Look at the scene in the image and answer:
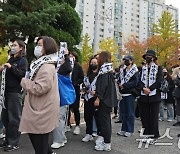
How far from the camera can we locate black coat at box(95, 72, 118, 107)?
4.73m

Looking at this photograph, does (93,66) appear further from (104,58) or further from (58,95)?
(58,95)

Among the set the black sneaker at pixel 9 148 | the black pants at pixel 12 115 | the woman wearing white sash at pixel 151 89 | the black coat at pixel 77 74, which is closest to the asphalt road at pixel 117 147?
the black sneaker at pixel 9 148

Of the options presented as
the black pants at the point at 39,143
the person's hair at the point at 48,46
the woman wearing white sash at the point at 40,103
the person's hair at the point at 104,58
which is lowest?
the black pants at the point at 39,143

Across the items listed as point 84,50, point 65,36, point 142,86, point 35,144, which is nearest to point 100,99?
point 142,86

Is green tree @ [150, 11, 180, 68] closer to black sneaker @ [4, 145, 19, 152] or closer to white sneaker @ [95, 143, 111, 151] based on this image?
white sneaker @ [95, 143, 111, 151]

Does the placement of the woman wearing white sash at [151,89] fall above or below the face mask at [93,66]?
below

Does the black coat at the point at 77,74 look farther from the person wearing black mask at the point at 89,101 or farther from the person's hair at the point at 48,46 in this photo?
the person's hair at the point at 48,46

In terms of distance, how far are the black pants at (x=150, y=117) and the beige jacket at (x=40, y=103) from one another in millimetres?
2967

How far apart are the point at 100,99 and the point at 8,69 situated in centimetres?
169

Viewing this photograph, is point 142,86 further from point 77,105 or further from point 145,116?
point 77,105

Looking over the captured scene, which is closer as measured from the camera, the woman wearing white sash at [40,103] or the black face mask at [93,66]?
the woman wearing white sash at [40,103]

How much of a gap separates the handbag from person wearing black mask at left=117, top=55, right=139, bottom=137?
1.75 meters

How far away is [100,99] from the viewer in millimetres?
4734

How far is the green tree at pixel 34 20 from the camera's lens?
604cm
